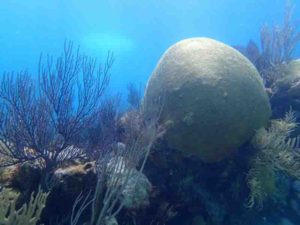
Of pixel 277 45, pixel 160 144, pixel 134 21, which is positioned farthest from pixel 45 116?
pixel 134 21

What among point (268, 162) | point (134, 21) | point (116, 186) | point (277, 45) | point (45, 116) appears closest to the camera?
point (116, 186)

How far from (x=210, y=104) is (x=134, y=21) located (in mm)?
42742

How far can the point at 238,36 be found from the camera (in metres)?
46.7

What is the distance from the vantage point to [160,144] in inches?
235

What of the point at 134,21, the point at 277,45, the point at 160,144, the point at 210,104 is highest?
the point at 134,21

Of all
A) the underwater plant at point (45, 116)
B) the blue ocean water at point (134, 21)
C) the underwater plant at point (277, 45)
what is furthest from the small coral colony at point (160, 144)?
the blue ocean water at point (134, 21)

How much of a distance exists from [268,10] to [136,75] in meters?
29.7

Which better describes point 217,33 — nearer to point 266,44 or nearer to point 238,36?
point 238,36

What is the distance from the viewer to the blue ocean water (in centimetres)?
4000

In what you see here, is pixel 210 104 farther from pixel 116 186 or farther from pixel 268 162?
pixel 116 186

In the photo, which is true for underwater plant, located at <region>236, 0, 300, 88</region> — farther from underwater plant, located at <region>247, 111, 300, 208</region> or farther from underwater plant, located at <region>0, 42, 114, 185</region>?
underwater plant, located at <region>0, 42, 114, 185</region>

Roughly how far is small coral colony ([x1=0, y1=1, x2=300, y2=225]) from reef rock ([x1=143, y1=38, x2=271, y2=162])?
2 centimetres

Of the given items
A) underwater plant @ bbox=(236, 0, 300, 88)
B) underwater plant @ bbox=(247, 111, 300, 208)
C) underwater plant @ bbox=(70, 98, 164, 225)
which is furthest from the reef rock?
underwater plant @ bbox=(236, 0, 300, 88)

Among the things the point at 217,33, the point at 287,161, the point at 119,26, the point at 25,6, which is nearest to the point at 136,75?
the point at 119,26
